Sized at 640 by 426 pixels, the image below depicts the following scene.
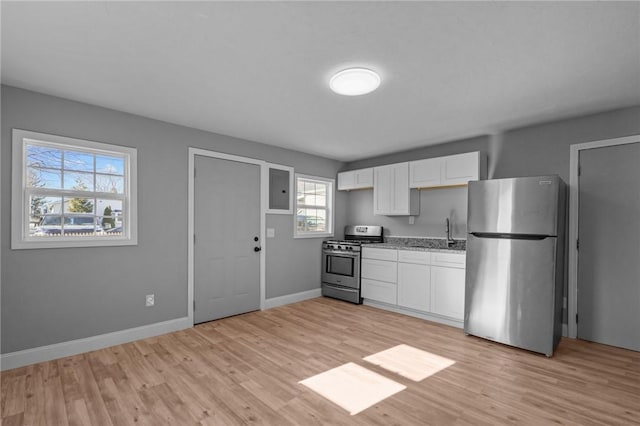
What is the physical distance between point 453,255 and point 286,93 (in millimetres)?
2815

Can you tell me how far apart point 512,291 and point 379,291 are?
1.86 m

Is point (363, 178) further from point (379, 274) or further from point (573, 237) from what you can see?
point (573, 237)

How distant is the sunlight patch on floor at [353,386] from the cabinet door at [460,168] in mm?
2772

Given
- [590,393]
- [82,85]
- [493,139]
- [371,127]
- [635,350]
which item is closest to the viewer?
[590,393]

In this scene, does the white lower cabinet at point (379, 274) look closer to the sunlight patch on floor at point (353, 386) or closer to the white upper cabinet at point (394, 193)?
the white upper cabinet at point (394, 193)

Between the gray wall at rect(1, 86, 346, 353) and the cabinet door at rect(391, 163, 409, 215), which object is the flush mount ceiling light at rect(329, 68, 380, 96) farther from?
the cabinet door at rect(391, 163, 409, 215)

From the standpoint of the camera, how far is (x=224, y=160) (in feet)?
13.6

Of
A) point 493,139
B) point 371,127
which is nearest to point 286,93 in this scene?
point 371,127

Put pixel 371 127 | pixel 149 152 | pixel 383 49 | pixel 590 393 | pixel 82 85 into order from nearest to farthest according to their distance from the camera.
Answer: pixel 383 49 < pixel 590 393 < pixel 82 85 < pixel 149 152 < pixel 371 127

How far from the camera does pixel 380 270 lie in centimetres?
462

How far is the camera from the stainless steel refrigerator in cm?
300

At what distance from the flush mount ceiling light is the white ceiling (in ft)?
0.30

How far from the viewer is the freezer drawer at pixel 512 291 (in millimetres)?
2990

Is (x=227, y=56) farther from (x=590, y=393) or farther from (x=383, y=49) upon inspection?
(x=590, y=393)
